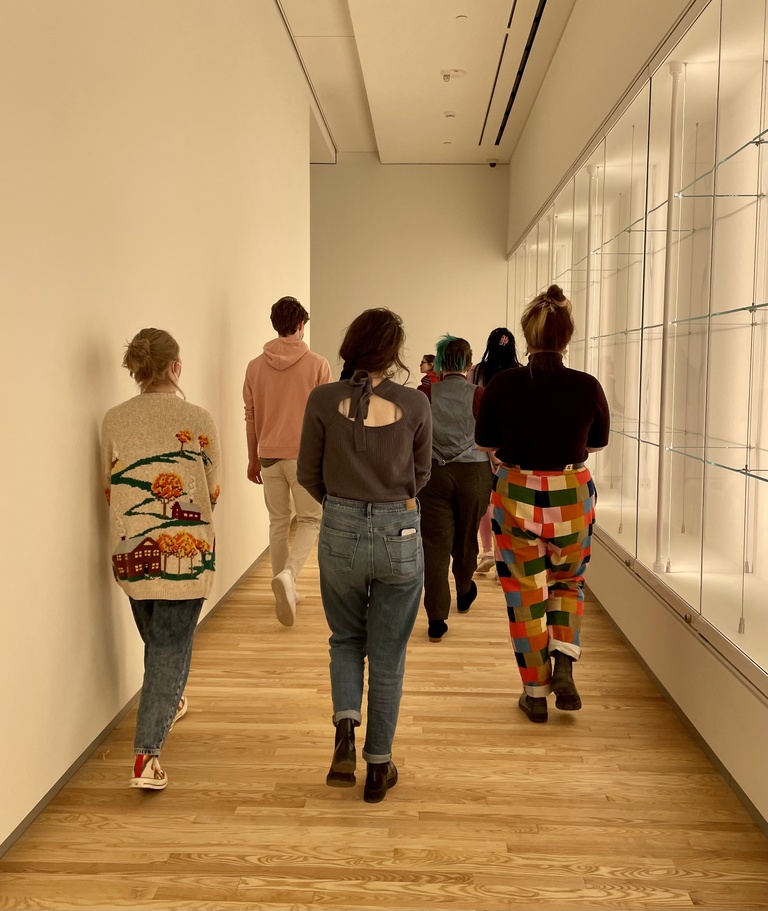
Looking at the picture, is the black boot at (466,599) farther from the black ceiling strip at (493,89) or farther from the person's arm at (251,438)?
the black ceiling strip at (493,89)

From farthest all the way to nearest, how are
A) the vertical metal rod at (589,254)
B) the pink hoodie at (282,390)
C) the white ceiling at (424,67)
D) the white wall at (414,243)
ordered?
the white wall at (414,243)
the white ceiling at (424,67)
the vertical metal rod at (589,254)
the pink hoodie at (282,390)

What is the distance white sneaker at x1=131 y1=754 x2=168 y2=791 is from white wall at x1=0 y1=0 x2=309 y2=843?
0.81 ft

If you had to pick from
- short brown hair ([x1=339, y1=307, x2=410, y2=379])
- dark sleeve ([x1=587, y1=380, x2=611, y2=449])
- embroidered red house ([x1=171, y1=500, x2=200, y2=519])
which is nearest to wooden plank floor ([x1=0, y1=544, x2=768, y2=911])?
embroidered red house ([x1=171, y1=500, x2=200, y2=519])

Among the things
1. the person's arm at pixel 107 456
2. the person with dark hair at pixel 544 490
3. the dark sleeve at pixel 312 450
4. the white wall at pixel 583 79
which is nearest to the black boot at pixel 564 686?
the person with dark hair at pixel 544 490

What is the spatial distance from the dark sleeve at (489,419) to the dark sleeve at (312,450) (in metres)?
0.89

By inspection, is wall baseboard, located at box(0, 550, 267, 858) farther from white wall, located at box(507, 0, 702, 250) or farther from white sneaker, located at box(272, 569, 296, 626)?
white wall, located at box(507, 0, 702, 250)

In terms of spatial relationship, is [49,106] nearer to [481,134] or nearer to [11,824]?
[11,824]

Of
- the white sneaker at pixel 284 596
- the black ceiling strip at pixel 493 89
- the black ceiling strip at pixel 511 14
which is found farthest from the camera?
the black ceiling strip at pixel 493 89

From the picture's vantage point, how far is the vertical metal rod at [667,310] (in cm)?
378

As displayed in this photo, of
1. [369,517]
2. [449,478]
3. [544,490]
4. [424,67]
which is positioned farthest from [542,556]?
[424,67]

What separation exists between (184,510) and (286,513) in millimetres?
2084

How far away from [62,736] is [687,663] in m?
2.26

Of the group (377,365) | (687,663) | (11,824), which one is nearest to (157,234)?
(377,365)

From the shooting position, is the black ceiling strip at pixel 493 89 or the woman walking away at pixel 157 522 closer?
the woman walking away at pixel 157 522
